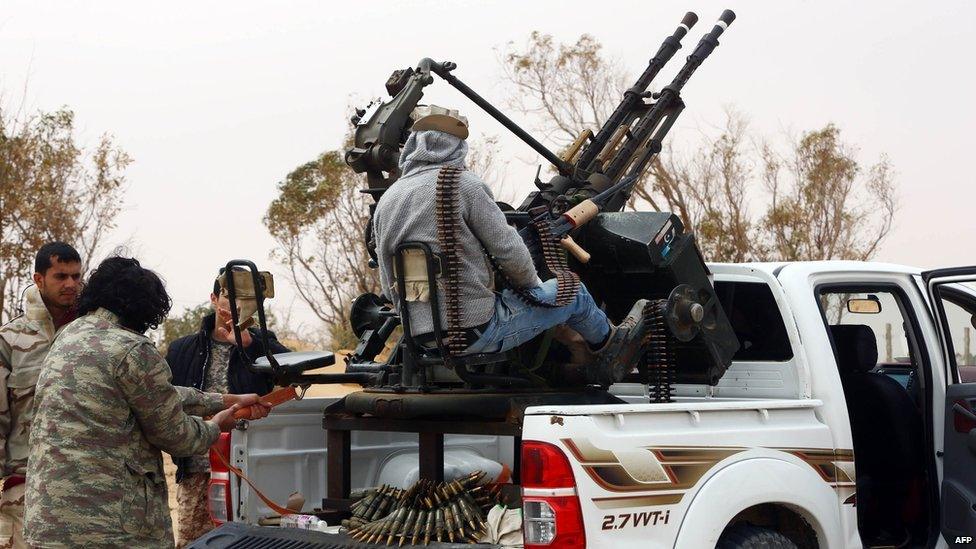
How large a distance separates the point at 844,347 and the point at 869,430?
1.31ft

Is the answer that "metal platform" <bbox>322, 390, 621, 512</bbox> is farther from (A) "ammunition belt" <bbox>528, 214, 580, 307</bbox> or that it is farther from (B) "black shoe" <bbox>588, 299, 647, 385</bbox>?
(A) "ammunition belt" <bbox>528, 214, 580, 307</bbox>

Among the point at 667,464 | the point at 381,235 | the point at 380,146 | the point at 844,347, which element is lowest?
the point at 667,464

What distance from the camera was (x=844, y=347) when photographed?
5926 millimetres

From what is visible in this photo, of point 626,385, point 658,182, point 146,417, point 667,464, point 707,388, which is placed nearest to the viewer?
point 667,464

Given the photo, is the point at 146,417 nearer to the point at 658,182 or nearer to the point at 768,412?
the point at 768,412

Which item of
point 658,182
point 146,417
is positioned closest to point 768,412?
point 146,417

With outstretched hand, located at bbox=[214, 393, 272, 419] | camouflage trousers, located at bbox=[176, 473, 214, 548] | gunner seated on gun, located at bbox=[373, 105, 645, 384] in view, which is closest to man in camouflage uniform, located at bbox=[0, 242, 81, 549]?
camouflage trousers, located at bbox=[176, 473, 214, 548]

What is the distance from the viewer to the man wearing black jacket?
653cm

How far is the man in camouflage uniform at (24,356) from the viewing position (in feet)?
18.5

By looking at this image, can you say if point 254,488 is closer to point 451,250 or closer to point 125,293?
point 125,293

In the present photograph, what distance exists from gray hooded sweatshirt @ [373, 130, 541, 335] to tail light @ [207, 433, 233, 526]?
3.58 feet

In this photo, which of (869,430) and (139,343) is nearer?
(139,343)

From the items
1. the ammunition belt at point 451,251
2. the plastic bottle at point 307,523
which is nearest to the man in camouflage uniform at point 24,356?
the plastic bottle at point 307,523

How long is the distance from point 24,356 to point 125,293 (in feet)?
4.17
